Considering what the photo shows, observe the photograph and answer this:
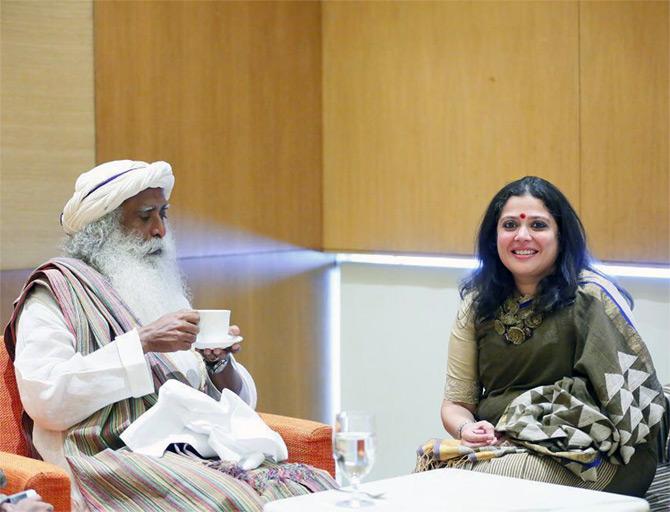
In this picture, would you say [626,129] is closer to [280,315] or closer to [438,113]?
[438,113]

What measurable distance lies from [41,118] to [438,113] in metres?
1.95

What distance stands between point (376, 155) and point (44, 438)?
2821 mm

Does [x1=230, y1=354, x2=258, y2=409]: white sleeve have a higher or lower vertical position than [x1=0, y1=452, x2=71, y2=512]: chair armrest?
higher

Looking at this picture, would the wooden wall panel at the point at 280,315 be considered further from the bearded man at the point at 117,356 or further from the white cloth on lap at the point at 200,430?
the white cloth on lap at the point at 200,430

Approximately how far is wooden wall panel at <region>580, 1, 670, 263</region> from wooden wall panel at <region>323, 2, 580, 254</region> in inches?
3.7

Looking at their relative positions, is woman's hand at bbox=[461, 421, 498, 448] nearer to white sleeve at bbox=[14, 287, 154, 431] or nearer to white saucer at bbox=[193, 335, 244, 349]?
white saucer at bbox=[193, 335, 244, 349]

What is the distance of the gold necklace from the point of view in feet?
11.2

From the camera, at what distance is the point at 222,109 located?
5.35m

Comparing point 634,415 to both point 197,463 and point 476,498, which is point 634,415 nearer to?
point 476,498

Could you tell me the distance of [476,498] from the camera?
2.47 m

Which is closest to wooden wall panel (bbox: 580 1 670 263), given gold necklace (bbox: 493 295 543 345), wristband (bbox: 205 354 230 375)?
gold necklace (bbox: 493 295 543 345)

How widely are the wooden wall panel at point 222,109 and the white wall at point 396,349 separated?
17.3 inches

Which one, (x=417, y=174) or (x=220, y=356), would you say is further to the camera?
(x=417, y=174)

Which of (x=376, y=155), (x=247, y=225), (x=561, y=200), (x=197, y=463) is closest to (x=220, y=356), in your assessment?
(x=197, y=463)
